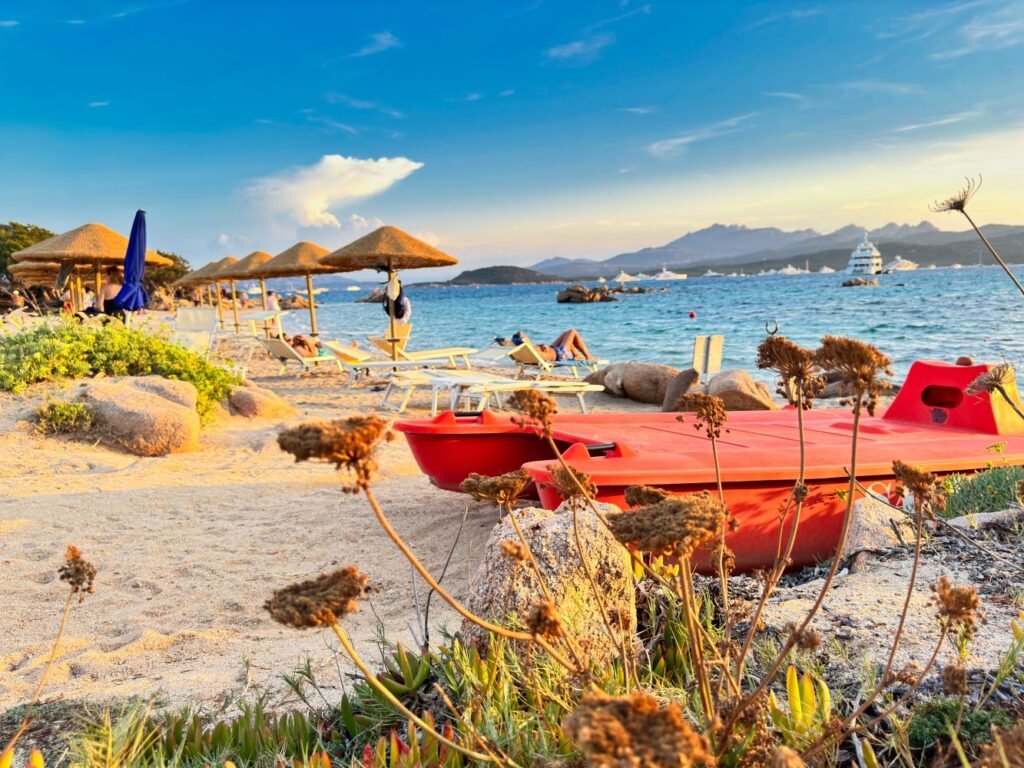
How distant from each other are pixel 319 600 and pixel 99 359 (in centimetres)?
856

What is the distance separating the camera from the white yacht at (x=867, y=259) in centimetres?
9250

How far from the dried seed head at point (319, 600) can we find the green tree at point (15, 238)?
1841 inches

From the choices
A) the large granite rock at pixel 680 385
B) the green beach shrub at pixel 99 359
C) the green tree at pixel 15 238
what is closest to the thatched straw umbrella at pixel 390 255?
the green beach shrub at pixel 99 359

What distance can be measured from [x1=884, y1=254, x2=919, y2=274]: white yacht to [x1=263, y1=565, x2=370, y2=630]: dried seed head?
353ft

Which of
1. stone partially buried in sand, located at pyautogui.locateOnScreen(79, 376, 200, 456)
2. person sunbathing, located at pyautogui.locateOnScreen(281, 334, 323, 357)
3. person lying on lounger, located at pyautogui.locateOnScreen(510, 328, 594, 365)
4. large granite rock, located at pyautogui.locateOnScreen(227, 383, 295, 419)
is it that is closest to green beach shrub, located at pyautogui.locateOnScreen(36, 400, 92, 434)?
stone partially buried in sand, located at pyautogui.locateOnScreen(79, 376, 200, 456)

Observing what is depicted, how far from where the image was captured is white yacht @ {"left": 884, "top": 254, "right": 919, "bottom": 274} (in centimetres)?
9994

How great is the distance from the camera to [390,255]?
13.0m

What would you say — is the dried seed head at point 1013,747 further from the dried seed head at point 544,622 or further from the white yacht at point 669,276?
the white yacht at point 669,276

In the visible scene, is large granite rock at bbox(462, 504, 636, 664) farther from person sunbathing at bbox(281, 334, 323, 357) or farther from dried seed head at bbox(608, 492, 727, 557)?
person sunbathing at bbox(281, 334, 323, 357)

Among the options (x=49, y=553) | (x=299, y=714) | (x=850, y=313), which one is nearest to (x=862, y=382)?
(x=299, y=714)

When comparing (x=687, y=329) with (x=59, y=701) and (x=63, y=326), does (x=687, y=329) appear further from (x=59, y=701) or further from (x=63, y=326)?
(x=59, y=701)

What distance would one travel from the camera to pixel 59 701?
2.45 m

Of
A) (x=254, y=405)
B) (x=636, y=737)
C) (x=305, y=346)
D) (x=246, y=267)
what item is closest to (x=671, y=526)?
(x=636, y=737)

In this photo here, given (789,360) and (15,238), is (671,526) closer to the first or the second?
(789,360)
